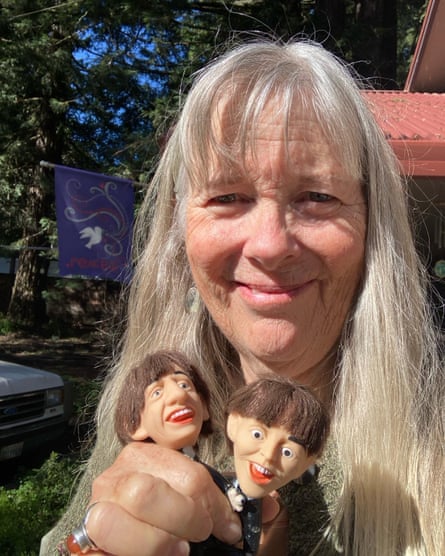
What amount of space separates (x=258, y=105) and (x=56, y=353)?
36.1 ft

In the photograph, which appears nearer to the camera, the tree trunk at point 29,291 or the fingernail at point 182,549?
the fingernail at point 182,549

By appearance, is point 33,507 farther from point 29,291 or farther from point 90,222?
point 29,291

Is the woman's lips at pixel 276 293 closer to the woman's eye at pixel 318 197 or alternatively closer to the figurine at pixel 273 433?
the woman's eye at pixel 318 197

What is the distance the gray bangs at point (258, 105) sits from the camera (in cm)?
119

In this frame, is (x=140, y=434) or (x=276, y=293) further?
(x=276, y=293)

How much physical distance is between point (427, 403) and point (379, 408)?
0.39 feet

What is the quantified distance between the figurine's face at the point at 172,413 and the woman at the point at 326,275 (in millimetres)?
248

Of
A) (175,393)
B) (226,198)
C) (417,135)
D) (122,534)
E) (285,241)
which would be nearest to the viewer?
(122,534)

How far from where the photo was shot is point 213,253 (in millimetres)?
1246

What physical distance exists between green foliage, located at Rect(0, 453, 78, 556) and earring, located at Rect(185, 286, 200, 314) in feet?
9.66

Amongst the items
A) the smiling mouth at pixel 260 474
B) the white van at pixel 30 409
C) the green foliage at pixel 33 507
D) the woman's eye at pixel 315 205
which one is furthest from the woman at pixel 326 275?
the white van at pixel 30 409

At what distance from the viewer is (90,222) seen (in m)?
5.80

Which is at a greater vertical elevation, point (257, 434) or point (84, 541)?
point (257, 434)

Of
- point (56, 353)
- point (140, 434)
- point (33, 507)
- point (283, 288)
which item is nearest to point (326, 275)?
point (283, 288)
